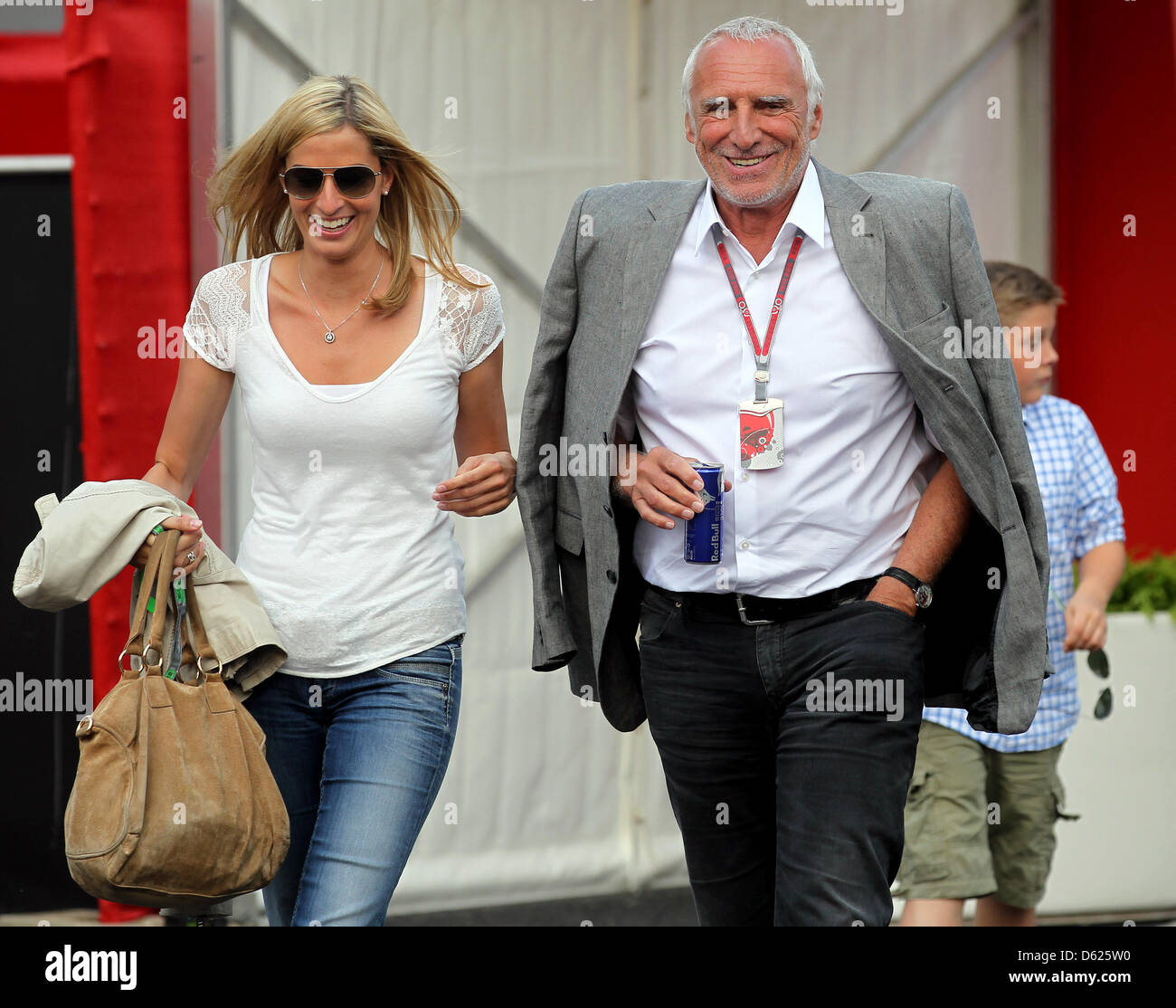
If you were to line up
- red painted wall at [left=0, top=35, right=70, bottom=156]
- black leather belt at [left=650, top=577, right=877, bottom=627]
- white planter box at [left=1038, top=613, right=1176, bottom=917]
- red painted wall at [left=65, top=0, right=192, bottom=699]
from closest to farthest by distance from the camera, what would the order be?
black leather belt at [left=650, top=577, right=877, bottom=627] → red painted wall at [left=65, top=0, right=192, bottom=699] → red painted wall at [left=0, top=35, right=70, bottom=156] → white planter box at [left=1038, top=613, right=1176, bottom=917]

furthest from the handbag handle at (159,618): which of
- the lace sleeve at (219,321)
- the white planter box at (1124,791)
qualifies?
the white planter box at (1124,791)

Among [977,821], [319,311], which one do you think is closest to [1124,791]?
[977,821]

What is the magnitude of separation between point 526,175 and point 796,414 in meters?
2.90

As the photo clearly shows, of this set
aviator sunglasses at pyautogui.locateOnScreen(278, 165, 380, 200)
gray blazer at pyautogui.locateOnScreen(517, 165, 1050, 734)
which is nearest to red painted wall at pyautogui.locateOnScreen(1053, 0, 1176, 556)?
gray blazer at pyautogui.locateOnScreen(517, 165, 1050, 734)

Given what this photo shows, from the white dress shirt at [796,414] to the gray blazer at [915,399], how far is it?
2.3 inches

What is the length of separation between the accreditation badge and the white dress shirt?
3cm

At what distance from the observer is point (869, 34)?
6234mm

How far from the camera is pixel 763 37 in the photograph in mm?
3148

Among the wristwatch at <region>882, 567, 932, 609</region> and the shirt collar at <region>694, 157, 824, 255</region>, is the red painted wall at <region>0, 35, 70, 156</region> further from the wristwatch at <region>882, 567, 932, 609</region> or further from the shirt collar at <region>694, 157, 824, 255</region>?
the wristwatch at <region>882, 567, 932, 609</region>

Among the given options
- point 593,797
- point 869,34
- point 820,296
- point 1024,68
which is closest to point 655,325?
point 820,296

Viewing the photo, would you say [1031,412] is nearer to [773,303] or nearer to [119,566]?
[773,303]

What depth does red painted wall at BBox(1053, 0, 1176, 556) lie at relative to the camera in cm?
657
